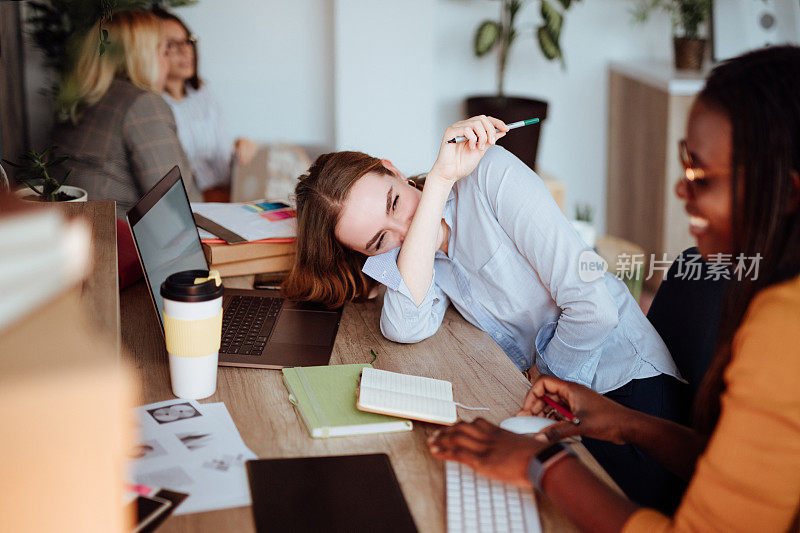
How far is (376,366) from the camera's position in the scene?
1327 millimetres

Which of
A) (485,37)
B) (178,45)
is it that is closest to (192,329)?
(178,45)

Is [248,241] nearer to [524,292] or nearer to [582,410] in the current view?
[524,292]

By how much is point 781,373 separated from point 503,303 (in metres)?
0.82

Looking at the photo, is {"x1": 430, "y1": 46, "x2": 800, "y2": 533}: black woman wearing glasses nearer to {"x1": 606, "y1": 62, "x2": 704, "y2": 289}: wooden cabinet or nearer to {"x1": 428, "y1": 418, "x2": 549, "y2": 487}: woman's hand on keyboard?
{"x1": 428, "y1": 418, "x2": 549, "y2": 487}: woman's hand on keyboard

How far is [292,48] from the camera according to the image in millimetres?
3629

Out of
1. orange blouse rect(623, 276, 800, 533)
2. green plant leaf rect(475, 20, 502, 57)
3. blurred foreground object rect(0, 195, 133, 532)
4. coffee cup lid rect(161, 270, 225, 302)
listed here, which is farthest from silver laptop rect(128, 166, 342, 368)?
green plant leaf rect(475, 20, 502, 57)

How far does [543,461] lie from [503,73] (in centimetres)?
293

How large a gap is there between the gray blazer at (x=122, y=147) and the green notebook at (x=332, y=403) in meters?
1.32

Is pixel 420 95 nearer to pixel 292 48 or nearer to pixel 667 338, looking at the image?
pixel 292 48

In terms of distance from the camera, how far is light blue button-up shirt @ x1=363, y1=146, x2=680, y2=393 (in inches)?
56.2

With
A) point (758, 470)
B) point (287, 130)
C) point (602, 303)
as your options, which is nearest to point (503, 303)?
point (602, 303)

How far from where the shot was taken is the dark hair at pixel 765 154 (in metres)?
0.80

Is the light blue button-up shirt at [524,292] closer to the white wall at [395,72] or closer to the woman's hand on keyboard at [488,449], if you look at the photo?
the woman's hand on keyboard at [488,449]

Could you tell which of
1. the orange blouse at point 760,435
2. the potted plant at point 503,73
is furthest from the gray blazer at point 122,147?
the orange blouse at point 760,435
